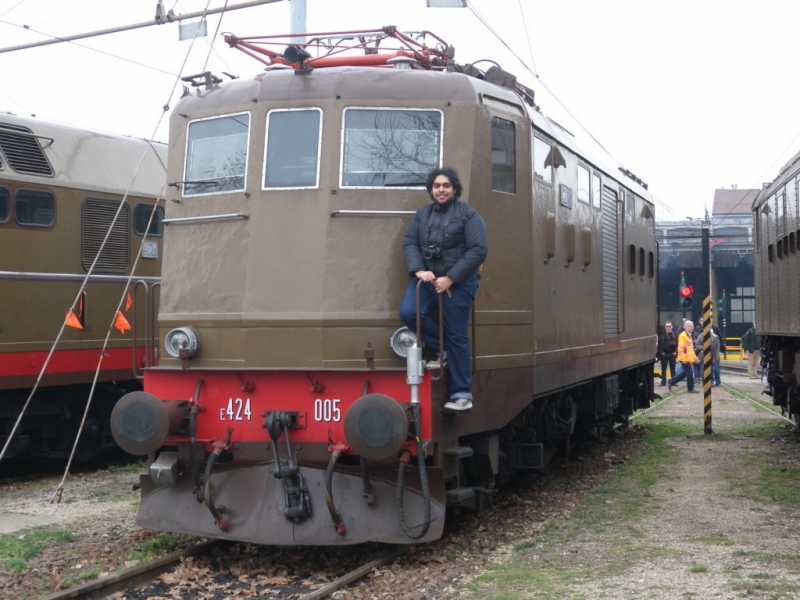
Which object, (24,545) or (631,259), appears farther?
(631,259)

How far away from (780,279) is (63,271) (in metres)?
9.47

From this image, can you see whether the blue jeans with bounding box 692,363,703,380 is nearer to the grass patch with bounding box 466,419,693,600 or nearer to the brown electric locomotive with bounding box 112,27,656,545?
the grass patch with bounding box 466,419,693,600

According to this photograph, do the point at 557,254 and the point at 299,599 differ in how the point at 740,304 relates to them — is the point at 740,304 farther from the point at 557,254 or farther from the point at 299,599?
the point at 299,599

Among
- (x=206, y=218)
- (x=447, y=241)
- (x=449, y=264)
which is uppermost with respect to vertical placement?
(x=206, y=218)

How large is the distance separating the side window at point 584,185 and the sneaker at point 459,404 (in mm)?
3970

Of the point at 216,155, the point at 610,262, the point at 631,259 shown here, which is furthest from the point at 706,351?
the point at 216,155

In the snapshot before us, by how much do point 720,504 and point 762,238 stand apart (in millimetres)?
8405

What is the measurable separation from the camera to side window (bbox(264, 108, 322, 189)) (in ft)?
3.31

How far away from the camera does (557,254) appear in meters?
9.32

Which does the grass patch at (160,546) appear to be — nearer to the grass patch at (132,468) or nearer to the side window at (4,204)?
the grass patch at (132,468)

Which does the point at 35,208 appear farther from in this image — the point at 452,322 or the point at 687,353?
the point at 687,353

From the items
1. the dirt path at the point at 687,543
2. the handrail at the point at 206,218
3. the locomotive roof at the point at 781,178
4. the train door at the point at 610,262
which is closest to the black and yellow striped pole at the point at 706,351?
the locomotive roof at the point at 781,178

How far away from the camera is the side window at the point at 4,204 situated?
11.0 m

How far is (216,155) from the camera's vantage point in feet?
25.9
